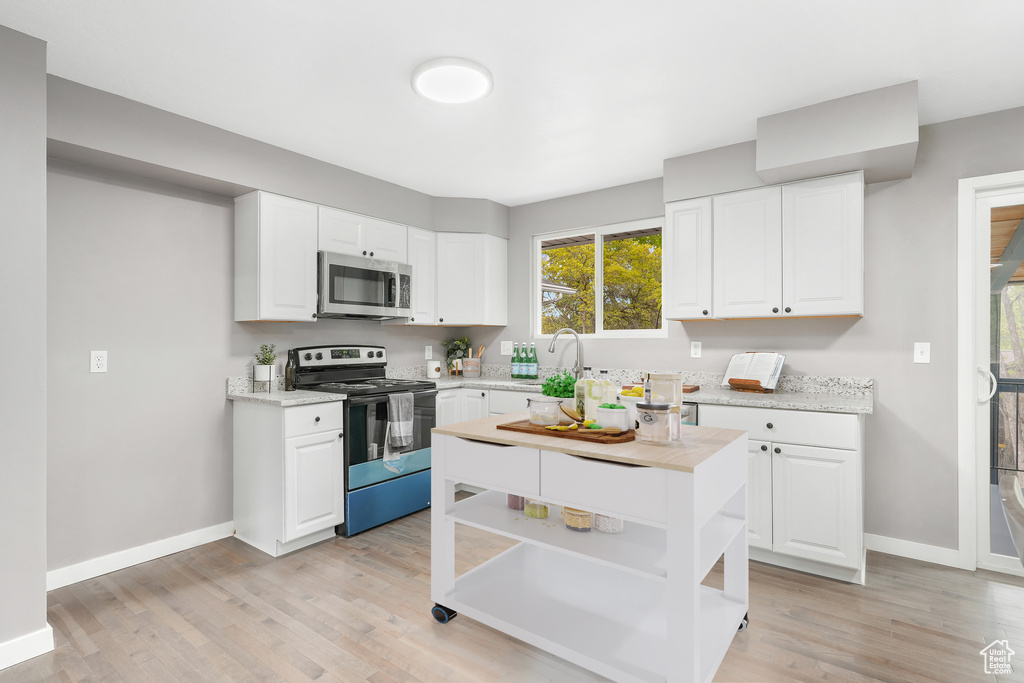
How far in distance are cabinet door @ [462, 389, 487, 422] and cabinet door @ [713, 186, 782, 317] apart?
1879mm

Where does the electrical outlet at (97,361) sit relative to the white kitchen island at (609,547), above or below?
above

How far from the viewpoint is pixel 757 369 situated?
3166 millimetres

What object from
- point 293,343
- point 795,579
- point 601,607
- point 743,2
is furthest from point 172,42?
point 795,579

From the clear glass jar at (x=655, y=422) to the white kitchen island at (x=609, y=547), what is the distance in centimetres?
4

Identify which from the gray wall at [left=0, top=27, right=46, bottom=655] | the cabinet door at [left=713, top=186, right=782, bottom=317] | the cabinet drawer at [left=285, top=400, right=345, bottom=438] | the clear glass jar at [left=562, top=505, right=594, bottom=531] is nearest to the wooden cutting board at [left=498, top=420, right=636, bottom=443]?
the clear glass jar at [left=562, top=505, right=594, bottom=531]

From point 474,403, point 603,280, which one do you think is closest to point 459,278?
point 474,403

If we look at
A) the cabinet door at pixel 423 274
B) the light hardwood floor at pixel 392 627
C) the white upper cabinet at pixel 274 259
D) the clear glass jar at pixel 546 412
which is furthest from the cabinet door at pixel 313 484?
the clear glass jar at pixel 546 412

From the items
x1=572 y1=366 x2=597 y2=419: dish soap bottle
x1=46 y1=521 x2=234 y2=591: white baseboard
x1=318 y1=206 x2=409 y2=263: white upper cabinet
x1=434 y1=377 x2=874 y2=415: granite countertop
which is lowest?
x1=46 y1=521 x2=234 y2=591: white baseboard

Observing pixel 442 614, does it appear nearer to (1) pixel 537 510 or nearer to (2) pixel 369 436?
(1) pixel 537 510

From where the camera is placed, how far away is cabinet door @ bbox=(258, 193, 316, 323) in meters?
3.12

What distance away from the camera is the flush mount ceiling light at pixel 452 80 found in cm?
221

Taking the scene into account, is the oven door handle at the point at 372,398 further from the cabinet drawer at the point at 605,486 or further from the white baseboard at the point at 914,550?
the white baseboard at the point at 914,550

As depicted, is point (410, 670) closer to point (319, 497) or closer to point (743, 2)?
point (319, 497)

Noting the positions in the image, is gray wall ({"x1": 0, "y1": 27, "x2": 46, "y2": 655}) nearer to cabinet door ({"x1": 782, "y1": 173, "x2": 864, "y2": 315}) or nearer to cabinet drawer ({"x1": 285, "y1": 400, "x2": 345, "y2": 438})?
cabinet drawer ({"x1": 285, "y1": 400, "x2": 345, "y2": 438})
